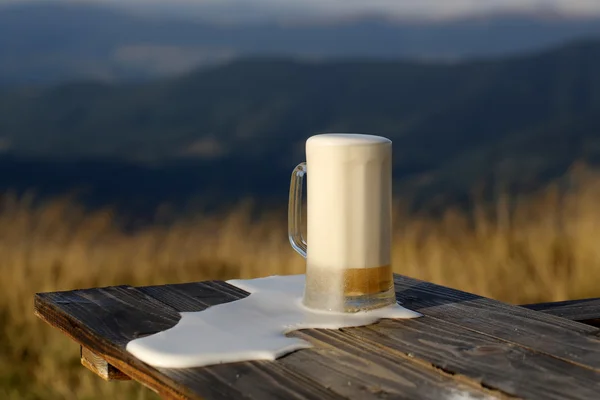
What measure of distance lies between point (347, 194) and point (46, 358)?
69.7 inches

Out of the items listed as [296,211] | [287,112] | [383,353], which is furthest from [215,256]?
[287,112]

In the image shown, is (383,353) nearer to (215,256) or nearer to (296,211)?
(296,211)

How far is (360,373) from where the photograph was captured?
95 centimetres

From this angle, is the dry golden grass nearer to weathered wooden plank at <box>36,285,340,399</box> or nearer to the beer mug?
weathered wooden plank at <box>36,285,340,399</box>

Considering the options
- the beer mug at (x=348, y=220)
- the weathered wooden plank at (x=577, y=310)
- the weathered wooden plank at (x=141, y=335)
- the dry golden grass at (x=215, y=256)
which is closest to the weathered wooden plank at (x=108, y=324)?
the weathered wooden plank at (x=141, y=335)

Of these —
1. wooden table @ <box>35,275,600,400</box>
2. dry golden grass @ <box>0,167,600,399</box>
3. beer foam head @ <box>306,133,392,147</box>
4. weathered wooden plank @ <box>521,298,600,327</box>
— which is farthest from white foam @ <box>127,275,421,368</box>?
dry golden grass @ <box>0,167,600,399</box>

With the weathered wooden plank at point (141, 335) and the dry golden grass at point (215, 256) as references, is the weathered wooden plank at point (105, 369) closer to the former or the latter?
the weathered wooden plank at point (141, 335)

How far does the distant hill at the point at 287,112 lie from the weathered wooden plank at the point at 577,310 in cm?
1958

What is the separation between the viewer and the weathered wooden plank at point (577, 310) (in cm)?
156

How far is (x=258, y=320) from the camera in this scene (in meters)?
1.19

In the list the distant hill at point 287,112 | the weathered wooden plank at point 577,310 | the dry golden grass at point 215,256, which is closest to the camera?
the weathered wooden plank at point 577,310

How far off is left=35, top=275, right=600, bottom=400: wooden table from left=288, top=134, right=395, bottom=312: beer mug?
83mm

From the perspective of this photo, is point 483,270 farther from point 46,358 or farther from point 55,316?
point 55,316

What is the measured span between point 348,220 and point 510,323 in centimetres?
25
